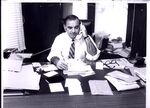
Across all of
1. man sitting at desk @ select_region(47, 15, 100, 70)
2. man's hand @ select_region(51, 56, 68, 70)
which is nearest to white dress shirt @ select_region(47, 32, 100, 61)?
man sitting at desk @ select_region(47, 15, 100, 70)

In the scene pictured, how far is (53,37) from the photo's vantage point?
1901 millimetres

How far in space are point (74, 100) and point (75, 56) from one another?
73 cm

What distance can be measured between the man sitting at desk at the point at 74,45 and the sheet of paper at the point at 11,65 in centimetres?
27

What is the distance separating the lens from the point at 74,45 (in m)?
1.85

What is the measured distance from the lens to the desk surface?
1105mm

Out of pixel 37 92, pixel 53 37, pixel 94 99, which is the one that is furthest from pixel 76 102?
pixel 53 37

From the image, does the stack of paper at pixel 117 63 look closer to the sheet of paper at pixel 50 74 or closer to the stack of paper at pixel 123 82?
the stack of paper at pixel 123 82

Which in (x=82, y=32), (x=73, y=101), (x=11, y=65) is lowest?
(x=73, y=101)

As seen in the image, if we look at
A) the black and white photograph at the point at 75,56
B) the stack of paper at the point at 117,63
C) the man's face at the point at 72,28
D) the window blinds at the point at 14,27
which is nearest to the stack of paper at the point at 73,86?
the black and white photograph at the point at 75,56

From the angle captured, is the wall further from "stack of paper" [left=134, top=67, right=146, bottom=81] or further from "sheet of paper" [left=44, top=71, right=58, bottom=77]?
"sheet of paper" [left=44, top=71, right=58, bottom=77]

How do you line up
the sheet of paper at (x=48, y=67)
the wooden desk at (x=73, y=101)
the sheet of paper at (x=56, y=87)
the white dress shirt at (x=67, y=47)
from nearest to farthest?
1. the wooden desk at (x=73, y=101)
2. the sheet of paper at (x=56, y=87)
3. the sheet of paper at (x=48, y=67)
4. the white dress shirt at (x=67, y=47)

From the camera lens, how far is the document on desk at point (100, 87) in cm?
120

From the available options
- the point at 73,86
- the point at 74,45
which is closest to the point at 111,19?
A: the point at 74,45

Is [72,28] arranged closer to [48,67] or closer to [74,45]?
[74,45]
